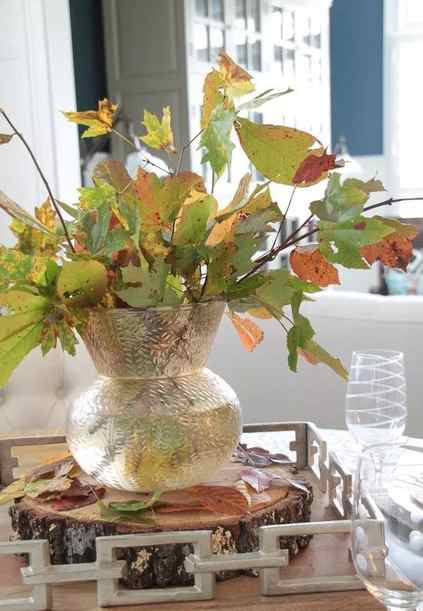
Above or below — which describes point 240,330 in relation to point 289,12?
below

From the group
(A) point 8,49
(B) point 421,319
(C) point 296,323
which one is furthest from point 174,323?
(A) point 8,49

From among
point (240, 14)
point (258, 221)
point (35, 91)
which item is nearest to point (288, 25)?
point (240, 14)

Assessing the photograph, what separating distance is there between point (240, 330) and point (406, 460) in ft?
0.95

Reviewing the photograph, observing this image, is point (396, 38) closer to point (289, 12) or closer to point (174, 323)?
point (289, 12)

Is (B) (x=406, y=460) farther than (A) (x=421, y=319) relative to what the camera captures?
No

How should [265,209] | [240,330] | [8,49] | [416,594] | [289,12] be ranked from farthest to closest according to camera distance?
[289,12] < [8,49] < [240,330] < [265,209] < [416,594]

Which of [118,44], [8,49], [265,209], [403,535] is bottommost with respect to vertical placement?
[403,535]

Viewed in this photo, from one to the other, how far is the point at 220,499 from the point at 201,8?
405 centimetres

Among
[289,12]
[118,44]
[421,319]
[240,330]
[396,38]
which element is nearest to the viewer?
[240,330]

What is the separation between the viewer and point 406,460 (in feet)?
1.86

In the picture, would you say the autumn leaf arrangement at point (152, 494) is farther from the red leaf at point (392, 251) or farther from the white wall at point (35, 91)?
the white wall at point (35, 91)

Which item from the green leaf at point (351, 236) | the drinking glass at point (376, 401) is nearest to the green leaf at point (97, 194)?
the green leaf at point (351, 236)

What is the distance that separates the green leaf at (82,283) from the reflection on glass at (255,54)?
440 centimetres

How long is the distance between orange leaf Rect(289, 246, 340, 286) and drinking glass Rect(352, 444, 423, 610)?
0.56 feet
